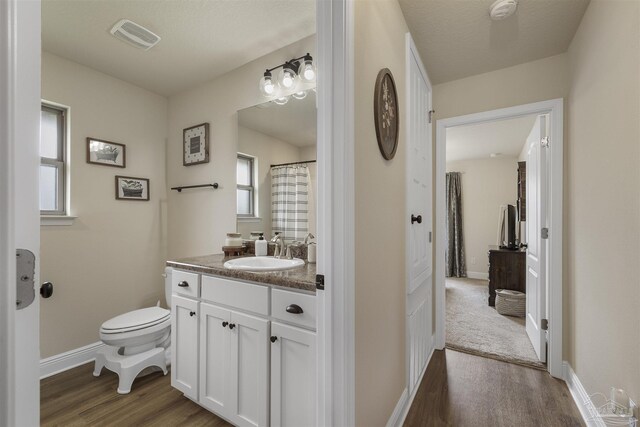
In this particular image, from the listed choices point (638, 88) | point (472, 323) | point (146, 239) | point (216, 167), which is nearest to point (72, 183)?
point (146, 239)

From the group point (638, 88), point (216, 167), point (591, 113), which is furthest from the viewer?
point (216, 167)

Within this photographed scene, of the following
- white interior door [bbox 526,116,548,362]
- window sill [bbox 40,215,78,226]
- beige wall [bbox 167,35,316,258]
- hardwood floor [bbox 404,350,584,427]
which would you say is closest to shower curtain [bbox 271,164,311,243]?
beige wall [bbox 167,35,316,258]

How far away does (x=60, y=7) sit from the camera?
1805mm

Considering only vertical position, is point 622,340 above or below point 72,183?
below

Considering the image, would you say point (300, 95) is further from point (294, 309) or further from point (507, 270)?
point (507, 270)

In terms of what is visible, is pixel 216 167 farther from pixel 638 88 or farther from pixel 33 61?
pixel 638 88

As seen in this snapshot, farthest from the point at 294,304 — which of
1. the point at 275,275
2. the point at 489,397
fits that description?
the point at 489,397

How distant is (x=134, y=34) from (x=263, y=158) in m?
1.18

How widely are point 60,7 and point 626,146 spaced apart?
122 inches

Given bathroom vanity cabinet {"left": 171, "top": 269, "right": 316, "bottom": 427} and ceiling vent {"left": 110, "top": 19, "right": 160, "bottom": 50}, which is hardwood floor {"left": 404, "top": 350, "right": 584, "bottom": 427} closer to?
bathroom vanity cabinet {"left": 171, "top": 269, "right": 316, "bottom": 427}

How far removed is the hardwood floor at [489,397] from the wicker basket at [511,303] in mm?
1366

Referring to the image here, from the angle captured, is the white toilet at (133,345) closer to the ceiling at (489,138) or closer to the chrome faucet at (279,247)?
the chrome faucet at (279,247)

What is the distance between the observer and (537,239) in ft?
7.96

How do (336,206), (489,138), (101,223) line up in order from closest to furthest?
(336,206) < (101,223) < (489,138)
